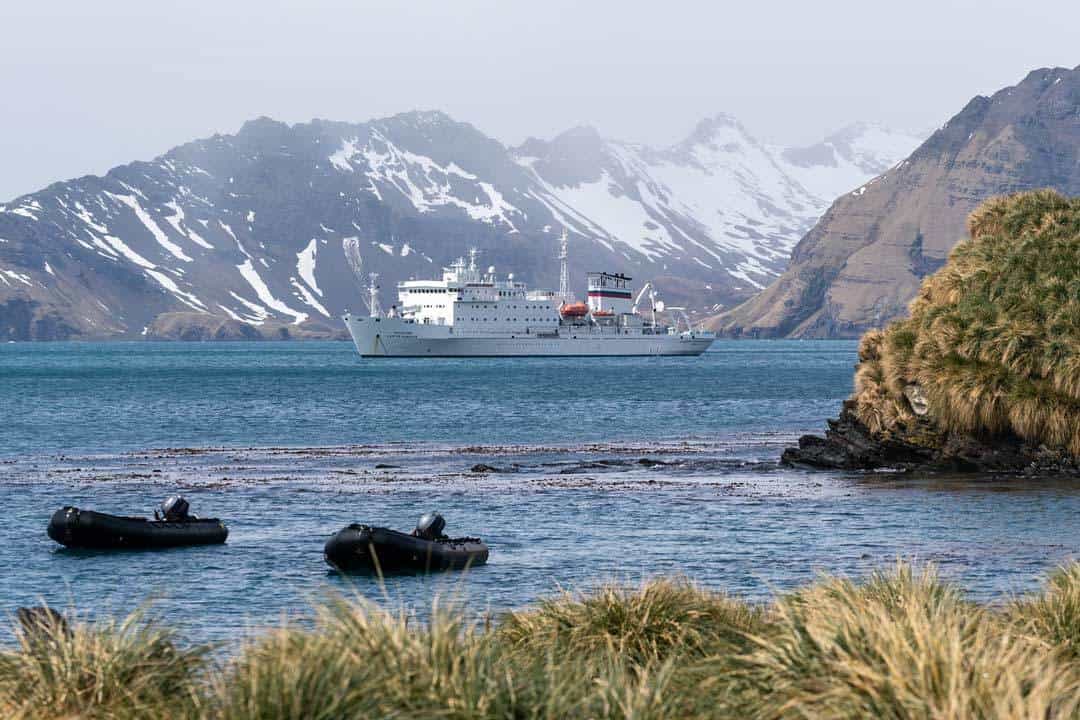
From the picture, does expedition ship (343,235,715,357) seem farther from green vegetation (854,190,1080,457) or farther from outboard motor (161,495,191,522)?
outboard motor (161,495,191,522)

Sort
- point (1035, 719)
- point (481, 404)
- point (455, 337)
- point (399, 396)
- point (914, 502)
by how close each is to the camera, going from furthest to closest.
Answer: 1. point (455, 337)
2. point (399, 396)
3. point (481, 404)
4. point (914, 502)
5. point (1035, 719)

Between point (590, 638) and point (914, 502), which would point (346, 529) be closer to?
point (590, 638)

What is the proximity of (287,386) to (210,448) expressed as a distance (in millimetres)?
59437

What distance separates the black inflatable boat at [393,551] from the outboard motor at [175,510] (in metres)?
5.26

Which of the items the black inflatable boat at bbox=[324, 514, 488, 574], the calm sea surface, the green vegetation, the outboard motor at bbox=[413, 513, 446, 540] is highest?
the green vegetation

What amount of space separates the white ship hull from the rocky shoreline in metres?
135

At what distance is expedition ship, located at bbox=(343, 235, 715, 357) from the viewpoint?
18038cm

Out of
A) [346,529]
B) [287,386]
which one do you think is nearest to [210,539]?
[346,529]

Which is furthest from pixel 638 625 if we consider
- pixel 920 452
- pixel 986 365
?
pixel 920 452

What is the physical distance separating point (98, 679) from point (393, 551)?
15602 mm

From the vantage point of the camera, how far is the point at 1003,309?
4122 cm

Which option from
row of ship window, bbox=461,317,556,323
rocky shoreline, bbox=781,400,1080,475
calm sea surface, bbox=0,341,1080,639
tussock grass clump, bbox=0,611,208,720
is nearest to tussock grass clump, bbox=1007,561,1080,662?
calm sea surface, bbox=0,341,1080,639

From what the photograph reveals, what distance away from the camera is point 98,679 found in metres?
9.88

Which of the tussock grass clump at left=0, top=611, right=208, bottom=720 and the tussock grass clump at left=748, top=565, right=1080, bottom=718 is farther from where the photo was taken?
the tussock grass clump at left=0, top=611, right=208, bottom=720
